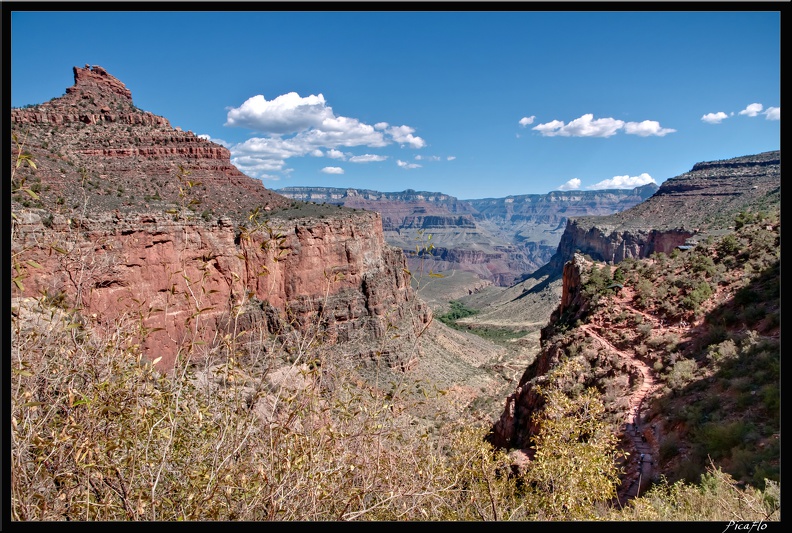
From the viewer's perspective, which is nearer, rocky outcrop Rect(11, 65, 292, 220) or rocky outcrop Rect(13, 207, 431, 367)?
rocky outcrop Rect(13, 207, 431, 367)

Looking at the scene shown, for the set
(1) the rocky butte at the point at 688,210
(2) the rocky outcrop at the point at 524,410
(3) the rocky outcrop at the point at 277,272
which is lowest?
(2) the rocky outcrop at the point at 524,410

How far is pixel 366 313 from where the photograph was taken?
36.1 meters

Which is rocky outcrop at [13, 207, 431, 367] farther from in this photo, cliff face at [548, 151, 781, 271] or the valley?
cliff face at [548, 151, 781, 271]

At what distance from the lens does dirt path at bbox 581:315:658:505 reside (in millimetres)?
9078

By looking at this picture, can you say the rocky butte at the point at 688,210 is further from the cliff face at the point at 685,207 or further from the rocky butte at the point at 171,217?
the rocky butte at the point at 171,217

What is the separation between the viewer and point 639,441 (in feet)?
33.7

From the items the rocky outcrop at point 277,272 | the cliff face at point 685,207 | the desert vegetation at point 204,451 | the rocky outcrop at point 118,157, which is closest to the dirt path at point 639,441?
the desert vegetation at point 204,451

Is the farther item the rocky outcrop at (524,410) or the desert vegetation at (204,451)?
the rocky outcrop at (524,410)

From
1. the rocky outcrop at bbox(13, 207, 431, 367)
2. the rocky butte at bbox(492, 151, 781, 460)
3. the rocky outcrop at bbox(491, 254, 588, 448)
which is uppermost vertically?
the rocky butte at bbox(492, 151, 781, 460)

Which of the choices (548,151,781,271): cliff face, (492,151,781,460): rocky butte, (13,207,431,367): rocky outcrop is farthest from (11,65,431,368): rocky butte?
(548,151,781,271): cliff face

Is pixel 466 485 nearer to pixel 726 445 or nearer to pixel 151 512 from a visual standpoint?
Answer: pixel 151 512

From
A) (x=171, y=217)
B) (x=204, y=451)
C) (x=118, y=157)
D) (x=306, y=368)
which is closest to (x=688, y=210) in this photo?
(x=171, y=217)

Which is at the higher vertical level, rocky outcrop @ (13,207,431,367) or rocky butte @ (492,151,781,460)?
rocky butte @ (492,151,781,460)

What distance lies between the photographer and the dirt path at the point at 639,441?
29.8ft
